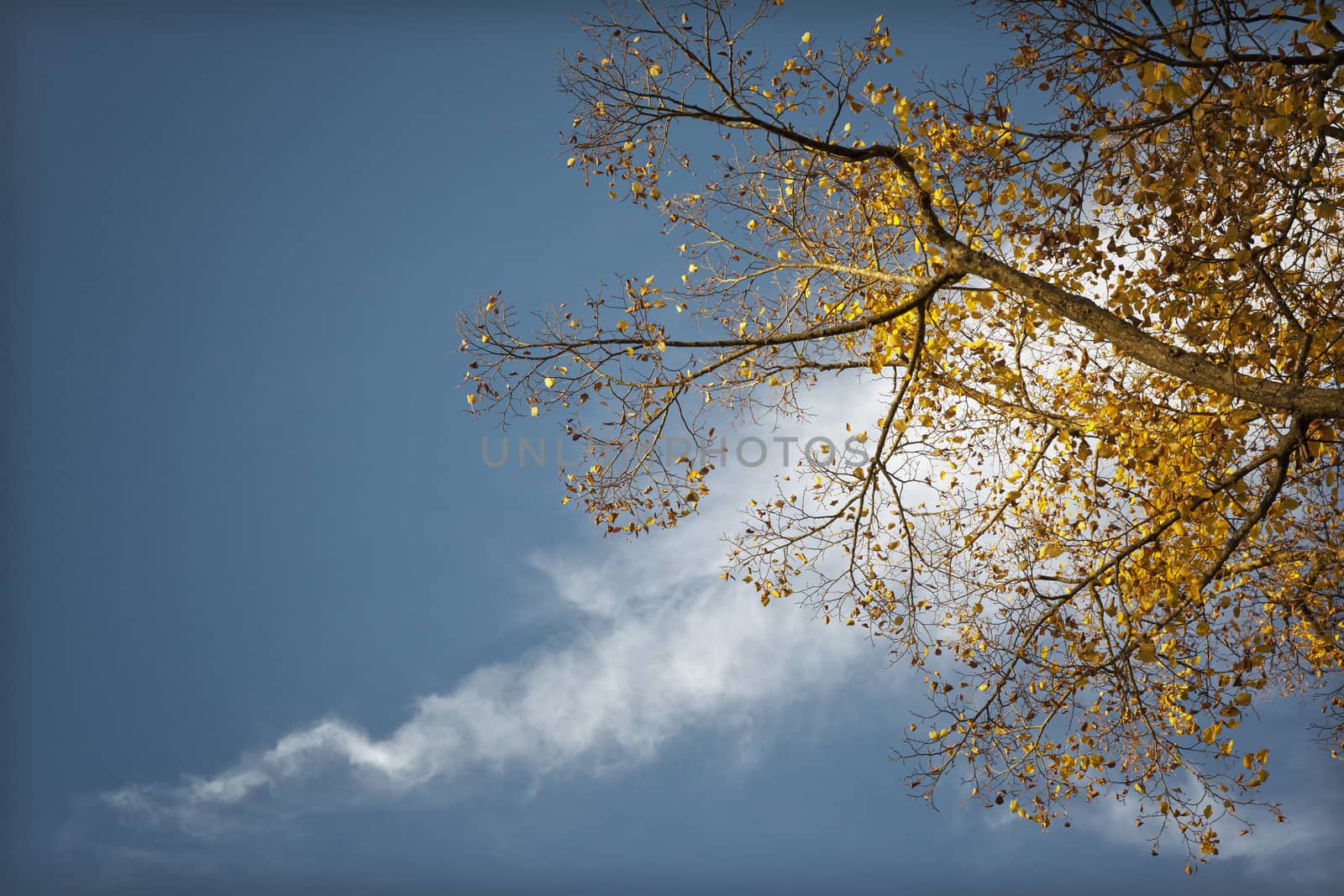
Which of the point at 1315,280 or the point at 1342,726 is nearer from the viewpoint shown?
the point at 1315,280

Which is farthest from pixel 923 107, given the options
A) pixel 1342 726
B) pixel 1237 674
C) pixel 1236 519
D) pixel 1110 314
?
pixel 1342 726

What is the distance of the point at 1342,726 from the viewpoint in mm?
8484

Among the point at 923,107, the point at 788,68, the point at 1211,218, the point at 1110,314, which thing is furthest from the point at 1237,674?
the point at 788,68

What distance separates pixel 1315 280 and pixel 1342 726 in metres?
5.02

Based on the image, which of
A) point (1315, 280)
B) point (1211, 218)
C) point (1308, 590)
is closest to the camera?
point (1211, 218)

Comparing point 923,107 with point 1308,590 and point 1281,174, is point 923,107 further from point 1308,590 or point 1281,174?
point 1308,590

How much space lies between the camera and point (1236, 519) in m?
7.46

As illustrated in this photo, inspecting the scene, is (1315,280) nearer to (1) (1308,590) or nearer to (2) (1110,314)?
(2) (1110,314)

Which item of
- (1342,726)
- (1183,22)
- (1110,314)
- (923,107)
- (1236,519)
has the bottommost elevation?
(1342,726)

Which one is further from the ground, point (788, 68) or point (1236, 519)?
point (788, 68)

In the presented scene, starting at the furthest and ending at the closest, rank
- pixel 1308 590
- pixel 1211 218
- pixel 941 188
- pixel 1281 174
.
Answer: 1. pixel 1308 590
2. pixel 941 188
3. pixel 1211 218
4. pixel 1281 174

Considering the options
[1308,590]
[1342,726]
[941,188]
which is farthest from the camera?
[1342,726]

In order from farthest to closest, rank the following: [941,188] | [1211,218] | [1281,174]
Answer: [941,188], [1211,218], [1281,174]

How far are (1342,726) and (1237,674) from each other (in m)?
3.59
